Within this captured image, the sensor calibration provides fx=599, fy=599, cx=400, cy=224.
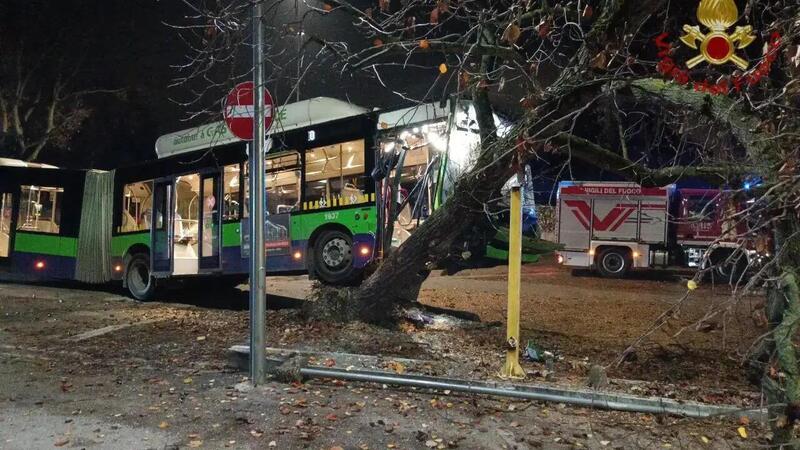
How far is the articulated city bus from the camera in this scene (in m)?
9.66

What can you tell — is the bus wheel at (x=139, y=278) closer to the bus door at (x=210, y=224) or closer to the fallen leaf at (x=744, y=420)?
the bus door at (x=210, y=224)

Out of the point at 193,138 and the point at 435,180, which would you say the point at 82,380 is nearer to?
the point at 435,180

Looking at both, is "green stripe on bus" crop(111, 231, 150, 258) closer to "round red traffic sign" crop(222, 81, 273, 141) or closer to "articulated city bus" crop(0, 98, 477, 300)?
A: "articulated city bus" crop(0, 98, 477, 300)

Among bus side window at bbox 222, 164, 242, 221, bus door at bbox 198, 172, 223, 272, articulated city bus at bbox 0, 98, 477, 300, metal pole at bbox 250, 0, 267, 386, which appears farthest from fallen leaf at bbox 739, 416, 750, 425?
bus door at bbox 198, 172, 223, 272

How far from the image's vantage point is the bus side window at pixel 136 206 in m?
13.2

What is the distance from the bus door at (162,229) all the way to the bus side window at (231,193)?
1.64 m

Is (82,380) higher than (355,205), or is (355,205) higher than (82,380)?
(355,205)

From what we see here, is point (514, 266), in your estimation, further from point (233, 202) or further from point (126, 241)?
point (126, 241)

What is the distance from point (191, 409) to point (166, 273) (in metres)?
8.04

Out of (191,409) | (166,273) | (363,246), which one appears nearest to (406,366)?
(191,409)

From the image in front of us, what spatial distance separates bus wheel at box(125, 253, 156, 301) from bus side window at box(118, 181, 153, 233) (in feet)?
2.27

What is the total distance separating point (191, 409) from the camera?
5105 millimetres

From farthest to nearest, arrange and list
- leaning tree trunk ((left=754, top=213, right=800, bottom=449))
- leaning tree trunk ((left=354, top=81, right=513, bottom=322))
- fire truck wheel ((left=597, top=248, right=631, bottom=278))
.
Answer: fire truck wheel ((left=597, top=248, right=631, bottom=278)) → leaning tree trunk ((left=354, top=81, right=513, bottom=322)) → leaning tree trunk ((left=754, top=213, right=800, bottom=449))

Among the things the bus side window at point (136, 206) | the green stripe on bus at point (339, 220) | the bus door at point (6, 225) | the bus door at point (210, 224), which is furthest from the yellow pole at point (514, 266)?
the bus door at point (6, 225)
